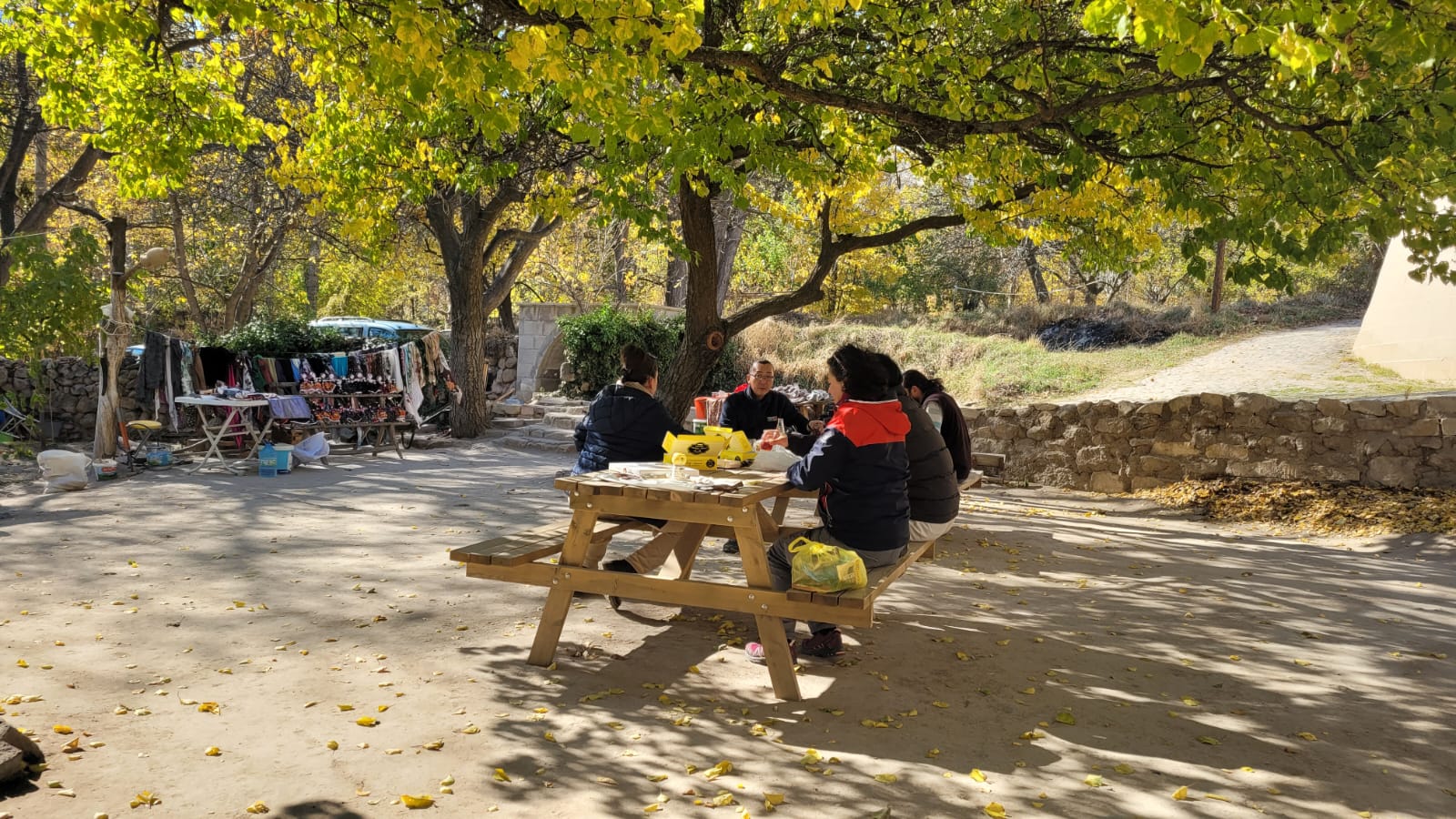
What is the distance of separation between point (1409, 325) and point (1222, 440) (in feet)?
Answer: 15.6

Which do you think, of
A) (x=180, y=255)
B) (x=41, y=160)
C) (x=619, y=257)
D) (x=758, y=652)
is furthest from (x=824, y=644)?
(x=619, y=257)

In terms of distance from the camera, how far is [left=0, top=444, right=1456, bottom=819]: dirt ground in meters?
3.16

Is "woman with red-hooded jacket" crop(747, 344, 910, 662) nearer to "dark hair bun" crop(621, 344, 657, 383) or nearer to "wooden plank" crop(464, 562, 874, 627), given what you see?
"wooden plank" crop(464, 562, 874, 627)

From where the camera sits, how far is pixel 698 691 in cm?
412

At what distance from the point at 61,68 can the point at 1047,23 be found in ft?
24.3

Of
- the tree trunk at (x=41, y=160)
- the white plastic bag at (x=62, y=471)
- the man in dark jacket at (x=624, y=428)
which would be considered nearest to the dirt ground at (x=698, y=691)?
the man in dark jacket at (x=624, y=428)

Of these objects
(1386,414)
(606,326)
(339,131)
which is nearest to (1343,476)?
(1386,414)

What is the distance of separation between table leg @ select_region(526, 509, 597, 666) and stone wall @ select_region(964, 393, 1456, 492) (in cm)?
766

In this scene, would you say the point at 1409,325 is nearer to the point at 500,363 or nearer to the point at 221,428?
the point at 221,428

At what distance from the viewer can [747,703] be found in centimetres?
399

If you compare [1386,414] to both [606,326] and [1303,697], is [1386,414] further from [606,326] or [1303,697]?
[606,326]

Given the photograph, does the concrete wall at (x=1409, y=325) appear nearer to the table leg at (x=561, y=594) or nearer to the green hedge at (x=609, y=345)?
the green hedge at (x=609, y=345)

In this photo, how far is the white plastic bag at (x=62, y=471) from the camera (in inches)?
349

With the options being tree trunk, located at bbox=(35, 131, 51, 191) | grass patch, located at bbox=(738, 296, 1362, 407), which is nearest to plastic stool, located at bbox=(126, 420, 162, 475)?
tree trunk, located at bbox=(35, 131, 51, 191)
